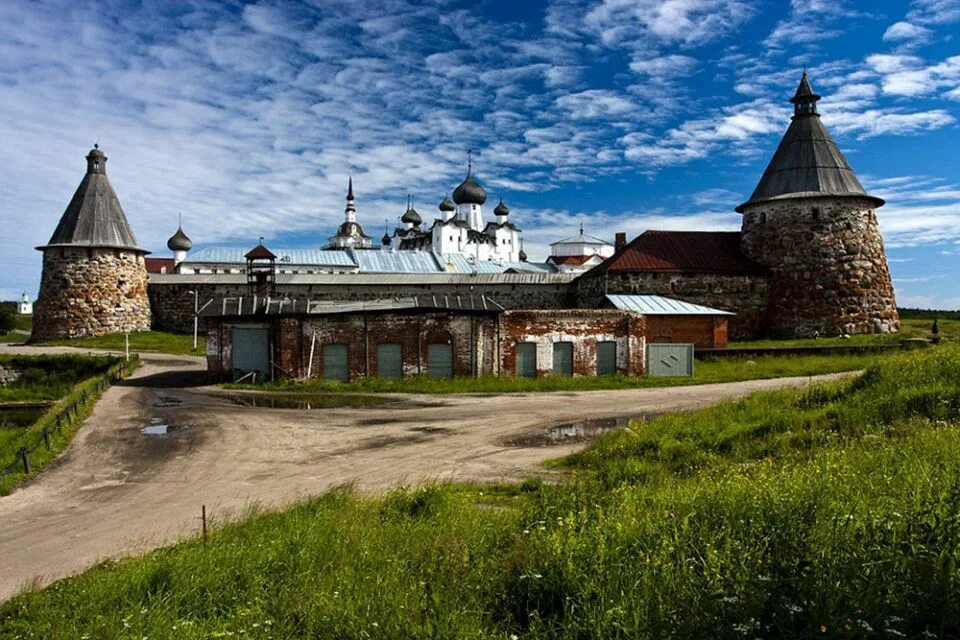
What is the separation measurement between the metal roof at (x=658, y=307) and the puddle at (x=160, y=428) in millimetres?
16929

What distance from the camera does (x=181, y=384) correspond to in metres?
20.9

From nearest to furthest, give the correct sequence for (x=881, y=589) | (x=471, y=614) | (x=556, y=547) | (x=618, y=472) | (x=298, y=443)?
(x=881, y=589) → (x=471, y=614) → (x=556, y=547) → (x=618, y=472) → (x=298, y=443)

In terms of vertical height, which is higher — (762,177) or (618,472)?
(762,177)

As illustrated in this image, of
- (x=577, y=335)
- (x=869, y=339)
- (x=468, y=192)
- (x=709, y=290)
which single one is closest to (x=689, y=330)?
(x=577, y=335)

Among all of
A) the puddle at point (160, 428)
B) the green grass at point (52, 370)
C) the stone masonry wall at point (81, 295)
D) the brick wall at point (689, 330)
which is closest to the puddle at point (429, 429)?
the puddle at point (160, 428)

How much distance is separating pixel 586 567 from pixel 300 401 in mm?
14103

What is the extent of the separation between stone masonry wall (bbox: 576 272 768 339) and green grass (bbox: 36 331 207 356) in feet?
64.1

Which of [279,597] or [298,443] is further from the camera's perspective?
[298,443]

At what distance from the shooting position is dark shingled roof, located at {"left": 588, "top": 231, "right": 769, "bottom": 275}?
32.7m

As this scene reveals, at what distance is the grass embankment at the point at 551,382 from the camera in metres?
19.5

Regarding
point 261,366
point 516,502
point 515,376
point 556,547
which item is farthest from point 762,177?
point 556,547

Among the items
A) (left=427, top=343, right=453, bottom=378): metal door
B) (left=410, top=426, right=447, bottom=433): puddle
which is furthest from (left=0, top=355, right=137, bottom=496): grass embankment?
(left=427, top=343, right=453, bottom=378): metal door

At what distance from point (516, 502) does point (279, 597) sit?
11.1 feet

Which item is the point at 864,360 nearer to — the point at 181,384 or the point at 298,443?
the point at 298,443
